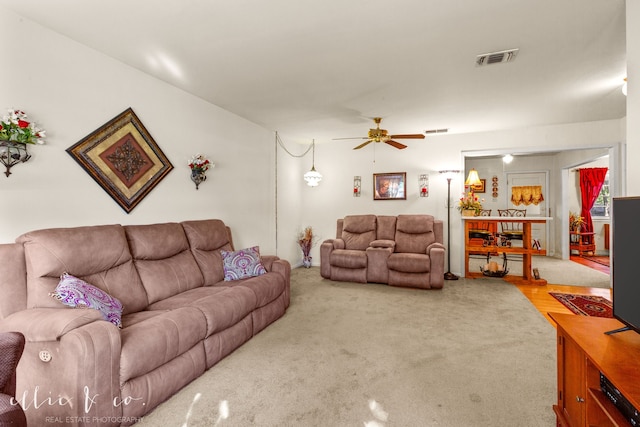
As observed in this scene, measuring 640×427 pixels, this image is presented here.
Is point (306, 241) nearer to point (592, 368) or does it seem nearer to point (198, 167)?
point (198, 167)

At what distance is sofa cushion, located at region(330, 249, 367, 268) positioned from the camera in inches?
195

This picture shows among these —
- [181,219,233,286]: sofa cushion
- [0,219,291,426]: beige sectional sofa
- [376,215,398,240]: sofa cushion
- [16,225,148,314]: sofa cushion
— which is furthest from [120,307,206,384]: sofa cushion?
[376,215,398,240]: sofa cushion

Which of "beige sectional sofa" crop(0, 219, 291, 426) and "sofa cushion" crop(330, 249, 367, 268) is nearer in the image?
"beige sectional sofa" crop(0, 219, 291, 426)

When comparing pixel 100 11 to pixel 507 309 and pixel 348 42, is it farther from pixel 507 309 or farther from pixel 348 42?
pixel 507 309

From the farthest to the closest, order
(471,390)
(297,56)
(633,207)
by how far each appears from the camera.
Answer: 1. (297,56)
2. (471,390)
3. (633,207)

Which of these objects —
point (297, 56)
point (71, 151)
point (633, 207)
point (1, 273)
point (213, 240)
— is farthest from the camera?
point (213, 240)

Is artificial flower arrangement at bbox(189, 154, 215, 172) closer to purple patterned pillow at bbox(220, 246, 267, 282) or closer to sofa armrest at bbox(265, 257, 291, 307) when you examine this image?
purple patterned pillow at bbox(220, 246, 267, 282)

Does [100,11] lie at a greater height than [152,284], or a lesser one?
greater

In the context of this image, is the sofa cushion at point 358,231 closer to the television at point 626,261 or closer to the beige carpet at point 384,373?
the beige carpet at point 384,373

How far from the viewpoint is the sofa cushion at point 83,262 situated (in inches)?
77.9

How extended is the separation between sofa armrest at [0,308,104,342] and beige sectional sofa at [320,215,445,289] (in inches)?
146

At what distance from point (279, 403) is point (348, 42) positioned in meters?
2.67

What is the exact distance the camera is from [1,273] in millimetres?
1857

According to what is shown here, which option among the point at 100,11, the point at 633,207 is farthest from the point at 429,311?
the point at 100,11
